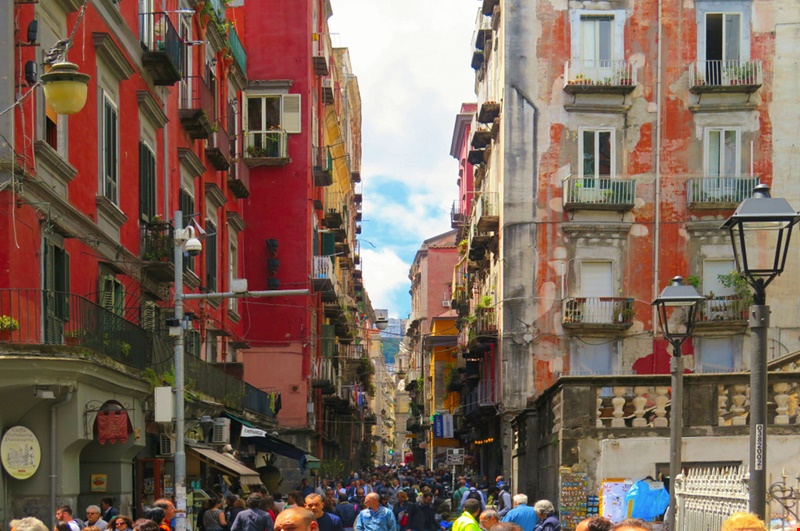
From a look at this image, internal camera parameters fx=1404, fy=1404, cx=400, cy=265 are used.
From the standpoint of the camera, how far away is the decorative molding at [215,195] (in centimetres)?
3375

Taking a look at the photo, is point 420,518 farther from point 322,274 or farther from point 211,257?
point 322,274

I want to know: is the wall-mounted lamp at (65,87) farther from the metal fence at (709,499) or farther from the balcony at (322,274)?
the balcony at (322,274)

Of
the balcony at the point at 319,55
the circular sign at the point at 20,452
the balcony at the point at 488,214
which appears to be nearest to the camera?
the circular sign at the point at 20,452

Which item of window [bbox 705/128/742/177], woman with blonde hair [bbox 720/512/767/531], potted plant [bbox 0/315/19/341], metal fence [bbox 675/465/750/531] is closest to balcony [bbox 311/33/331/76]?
window [bbox 705/128/742/177]

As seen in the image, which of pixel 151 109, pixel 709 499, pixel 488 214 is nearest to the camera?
pixel 709 499

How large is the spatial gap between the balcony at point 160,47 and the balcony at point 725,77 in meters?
17.9

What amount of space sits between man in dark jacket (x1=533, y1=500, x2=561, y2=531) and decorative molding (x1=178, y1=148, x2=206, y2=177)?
48.2 feet

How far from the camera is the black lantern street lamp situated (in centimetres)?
1127

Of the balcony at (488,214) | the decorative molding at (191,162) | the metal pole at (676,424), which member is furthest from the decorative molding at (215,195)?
the metal pole at (676,424)

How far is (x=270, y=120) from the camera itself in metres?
46.1

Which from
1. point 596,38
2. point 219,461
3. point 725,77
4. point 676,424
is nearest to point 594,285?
point 725,77

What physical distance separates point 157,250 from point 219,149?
810 cm

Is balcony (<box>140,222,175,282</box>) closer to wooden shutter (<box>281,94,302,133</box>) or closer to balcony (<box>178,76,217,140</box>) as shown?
balcony (<box>178,76,217,140</box>)

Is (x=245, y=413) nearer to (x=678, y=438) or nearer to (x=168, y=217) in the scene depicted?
(x=168, y=217)
